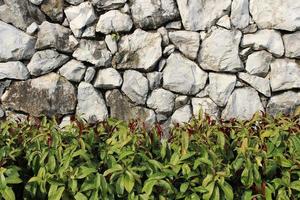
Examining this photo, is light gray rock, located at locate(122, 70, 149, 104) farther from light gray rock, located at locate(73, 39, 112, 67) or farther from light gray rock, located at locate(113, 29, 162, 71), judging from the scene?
light gray rock, located at locate(73, 39, 112, 67)

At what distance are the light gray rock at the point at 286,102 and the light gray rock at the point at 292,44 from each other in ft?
0.91

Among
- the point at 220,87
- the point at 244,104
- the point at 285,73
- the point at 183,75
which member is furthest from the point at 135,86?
the point at 285,73

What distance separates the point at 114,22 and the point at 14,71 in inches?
33.7

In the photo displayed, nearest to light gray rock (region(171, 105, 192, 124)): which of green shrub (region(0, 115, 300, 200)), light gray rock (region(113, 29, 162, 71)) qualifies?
light gray rock (region(113, 29, 162, 71))

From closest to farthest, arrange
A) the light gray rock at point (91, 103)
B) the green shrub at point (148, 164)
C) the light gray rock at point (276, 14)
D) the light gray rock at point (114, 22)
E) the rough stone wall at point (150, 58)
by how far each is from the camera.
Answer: the green shrub at point (148, 164), the light gray rock at point (276, 14), the rough stone wall at point (150, 58), the light gray rock at point (114, 22), the light gray rock at point (91, 103)

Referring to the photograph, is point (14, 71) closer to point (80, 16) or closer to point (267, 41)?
point (80, 16)

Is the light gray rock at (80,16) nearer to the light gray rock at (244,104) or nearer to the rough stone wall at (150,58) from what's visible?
the rough stone wall at (150,58)

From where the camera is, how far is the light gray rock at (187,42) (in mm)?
3506

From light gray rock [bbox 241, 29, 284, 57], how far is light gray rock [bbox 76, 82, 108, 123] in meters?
1.15

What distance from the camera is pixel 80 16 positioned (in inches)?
142

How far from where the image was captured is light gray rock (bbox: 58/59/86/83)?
12.0 feet

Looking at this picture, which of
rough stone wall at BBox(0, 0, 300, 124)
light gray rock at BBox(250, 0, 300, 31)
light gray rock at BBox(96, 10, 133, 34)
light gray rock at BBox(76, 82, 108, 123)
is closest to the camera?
light gray rock at BBox(250, 0, 300, 31)

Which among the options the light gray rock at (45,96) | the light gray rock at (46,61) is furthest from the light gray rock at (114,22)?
the light gray rock at (45,96)

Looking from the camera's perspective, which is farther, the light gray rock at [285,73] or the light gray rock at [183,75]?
the light gray rock at [183,75]
